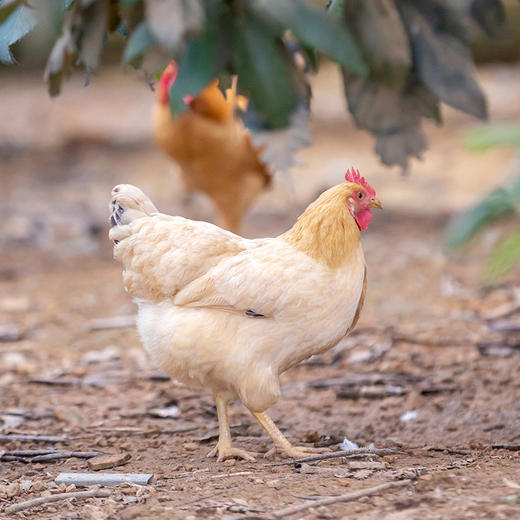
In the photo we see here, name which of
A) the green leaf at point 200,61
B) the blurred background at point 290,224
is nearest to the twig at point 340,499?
the blurred background at point 290,224

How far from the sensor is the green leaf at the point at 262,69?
63.0 inches

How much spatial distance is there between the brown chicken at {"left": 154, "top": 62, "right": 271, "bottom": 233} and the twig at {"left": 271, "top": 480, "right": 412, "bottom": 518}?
3468 millimetres

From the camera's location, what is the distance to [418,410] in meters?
3.58

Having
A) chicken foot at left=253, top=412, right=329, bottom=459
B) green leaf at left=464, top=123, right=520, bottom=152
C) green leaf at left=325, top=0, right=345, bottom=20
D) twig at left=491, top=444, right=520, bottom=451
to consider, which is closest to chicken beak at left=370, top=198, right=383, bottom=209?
chicken foot at left=253, top=412, right=329, bottom=459

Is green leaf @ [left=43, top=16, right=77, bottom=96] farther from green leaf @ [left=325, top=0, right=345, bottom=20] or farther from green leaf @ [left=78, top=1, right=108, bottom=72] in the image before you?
green leaf @ [left=325, top=0, right=345, bottom=20]

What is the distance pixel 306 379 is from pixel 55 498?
192cm

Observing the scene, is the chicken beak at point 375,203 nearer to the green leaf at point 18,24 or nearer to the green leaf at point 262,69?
the green leaf at point 262,69

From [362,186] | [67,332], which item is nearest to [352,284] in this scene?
[362,186]

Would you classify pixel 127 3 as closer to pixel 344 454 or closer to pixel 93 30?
pixel 93 30

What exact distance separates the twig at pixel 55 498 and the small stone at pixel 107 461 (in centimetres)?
31

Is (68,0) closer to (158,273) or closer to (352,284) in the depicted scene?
(158,273)

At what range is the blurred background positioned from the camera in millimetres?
3643

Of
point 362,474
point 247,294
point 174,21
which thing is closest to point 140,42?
point 174,21

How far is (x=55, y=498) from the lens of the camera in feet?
8.19
